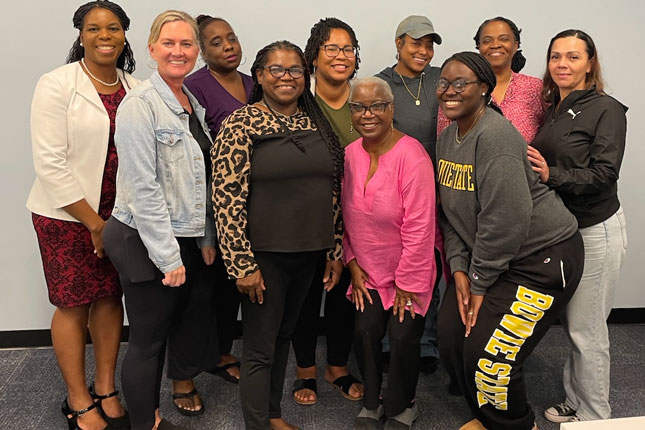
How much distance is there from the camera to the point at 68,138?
2.07 m

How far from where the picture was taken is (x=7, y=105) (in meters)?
2.89

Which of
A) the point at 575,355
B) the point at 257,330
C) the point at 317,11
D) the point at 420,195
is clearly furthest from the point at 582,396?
the point at 317,11

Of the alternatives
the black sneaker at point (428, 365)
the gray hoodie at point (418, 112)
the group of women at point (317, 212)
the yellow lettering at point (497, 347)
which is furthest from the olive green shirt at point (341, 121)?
the black sneaker at point (428, 365)

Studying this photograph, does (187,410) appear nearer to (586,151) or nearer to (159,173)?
(159,173)

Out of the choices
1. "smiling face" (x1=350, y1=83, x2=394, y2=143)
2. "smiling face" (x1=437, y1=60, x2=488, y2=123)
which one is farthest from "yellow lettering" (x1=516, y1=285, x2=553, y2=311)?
"smiling face" (x1=350, y1=83, x2=394, y2=143)

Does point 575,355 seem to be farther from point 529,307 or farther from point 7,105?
point 7,105

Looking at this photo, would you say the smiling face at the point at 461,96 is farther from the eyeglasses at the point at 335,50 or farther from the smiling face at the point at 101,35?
the smiling face at the point at 101,35

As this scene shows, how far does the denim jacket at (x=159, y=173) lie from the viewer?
1.82 metres

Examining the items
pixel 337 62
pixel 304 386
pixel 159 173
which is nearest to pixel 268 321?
pixel 159 173

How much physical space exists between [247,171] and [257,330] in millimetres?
584

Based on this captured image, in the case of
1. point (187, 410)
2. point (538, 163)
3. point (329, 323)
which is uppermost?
point (538, 163)

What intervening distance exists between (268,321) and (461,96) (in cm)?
106

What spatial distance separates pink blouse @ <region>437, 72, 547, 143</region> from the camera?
94.3 inches

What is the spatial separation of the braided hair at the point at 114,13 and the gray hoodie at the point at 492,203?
1333 mm
